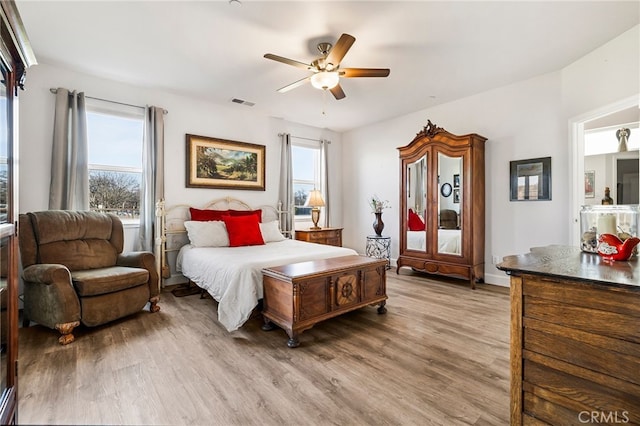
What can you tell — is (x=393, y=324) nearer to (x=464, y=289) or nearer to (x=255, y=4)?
(x=464, y=289)

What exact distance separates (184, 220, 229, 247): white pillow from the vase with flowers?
2.59 m

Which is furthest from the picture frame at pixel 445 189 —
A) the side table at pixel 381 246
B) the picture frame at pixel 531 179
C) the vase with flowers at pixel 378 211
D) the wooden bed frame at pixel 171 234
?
the wooden bed frame at pixel 171 234

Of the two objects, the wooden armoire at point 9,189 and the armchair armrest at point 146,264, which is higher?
the wooden armoire at point 9,189

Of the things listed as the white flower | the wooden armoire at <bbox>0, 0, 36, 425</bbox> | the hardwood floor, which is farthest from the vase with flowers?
the wooden armoire at <bbox>0, 0, 36, 425</bbox>

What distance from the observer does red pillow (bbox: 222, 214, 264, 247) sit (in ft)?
13.3

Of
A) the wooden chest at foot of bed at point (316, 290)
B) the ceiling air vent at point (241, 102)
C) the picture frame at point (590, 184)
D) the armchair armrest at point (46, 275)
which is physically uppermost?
the ceiling air vent at point (241, 102)

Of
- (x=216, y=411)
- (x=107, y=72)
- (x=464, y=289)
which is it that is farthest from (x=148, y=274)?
(x=464, y=289)

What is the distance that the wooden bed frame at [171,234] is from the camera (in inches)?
157

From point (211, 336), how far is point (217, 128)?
3.23 m

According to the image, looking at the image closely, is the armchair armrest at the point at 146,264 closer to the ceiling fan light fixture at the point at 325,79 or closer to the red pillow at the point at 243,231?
the red pillow at the point at 243,231

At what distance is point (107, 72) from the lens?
360 cm

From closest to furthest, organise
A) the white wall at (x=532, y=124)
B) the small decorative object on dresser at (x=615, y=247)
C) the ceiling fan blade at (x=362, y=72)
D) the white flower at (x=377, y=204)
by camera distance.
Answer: the small decorative object on dresser at (x=615, y=247) < the ceiling fan blade at (x=362, y=72) < the white wall at (x=532, y=124) < the white flower at (x=377, y=204)

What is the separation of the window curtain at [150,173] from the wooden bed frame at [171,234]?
100mm

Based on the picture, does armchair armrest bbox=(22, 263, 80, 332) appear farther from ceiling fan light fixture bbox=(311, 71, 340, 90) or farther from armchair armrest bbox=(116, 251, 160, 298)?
ceiling fan light fixture bbox=(311, 71, 340, 90)
